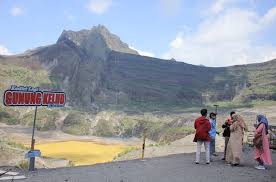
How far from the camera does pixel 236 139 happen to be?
611 inches

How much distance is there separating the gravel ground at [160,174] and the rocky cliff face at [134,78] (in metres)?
93.9

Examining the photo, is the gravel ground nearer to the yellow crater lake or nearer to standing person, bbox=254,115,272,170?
standing person, bbox=254,115,272,170

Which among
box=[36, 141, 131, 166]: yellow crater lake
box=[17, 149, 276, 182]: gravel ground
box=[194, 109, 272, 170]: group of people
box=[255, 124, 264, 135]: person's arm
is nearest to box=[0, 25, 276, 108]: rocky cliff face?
box=[36, 141, 131, 166]: yellow crater lake

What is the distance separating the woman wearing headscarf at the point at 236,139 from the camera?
608 inches

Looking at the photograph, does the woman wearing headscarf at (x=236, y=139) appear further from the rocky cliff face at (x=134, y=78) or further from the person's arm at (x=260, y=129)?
the rocky cliff face at (x=134, y=78)

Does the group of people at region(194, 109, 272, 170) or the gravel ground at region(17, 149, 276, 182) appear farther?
the group of people at region(194, 109, 272, 170)

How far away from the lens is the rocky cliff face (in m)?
120

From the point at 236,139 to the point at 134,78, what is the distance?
120 metres

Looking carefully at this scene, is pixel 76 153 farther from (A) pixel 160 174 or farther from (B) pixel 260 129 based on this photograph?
(A) pixel 160 174

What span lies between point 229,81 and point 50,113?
6496cm

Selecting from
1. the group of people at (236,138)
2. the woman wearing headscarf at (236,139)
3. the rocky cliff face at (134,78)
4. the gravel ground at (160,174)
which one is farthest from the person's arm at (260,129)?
the rocky cliff face at (134,78)

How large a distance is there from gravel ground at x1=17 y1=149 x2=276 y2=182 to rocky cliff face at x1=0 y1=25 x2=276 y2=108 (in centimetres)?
9392

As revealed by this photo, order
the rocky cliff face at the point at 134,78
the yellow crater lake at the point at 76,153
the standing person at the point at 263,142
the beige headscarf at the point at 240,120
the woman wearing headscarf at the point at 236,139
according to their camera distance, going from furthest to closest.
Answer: the rocky cliff face at the point at 134,78 < the yellow crater lake at the point at 76,153 < the beige headscarf at the point at 240,120 < the woman wearing headscarf at the point at 236,139 < the standing person at the point at 263,142
